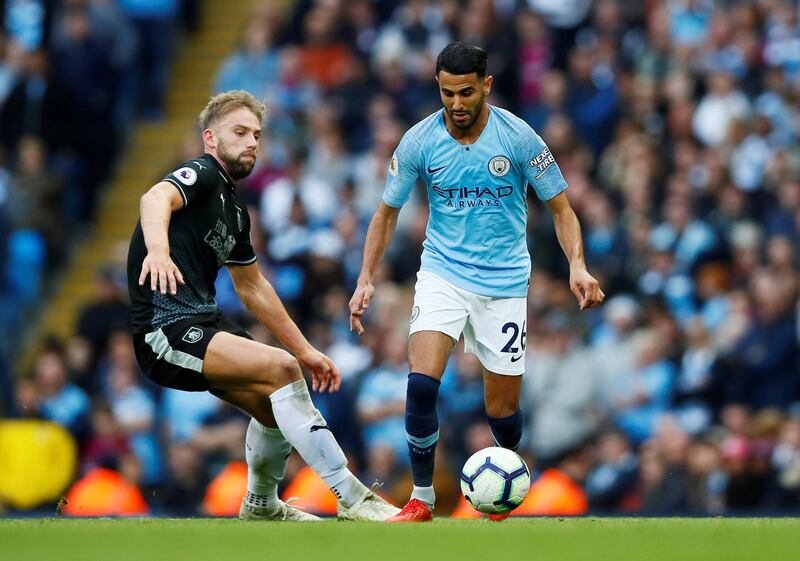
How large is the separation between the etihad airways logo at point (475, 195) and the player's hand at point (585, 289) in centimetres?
68

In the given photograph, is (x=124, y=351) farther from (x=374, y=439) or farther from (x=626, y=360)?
(x=626, y=360)

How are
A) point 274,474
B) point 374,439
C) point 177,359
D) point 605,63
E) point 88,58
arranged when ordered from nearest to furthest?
point 177,359, point 274,474, point 374,439, point 605,63, point 88,58

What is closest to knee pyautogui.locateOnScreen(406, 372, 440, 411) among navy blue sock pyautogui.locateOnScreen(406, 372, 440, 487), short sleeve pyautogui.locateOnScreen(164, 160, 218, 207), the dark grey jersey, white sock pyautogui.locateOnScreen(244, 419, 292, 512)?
navy blue sock pyautogui.locateOnScreen(406, 372, 440, 487)

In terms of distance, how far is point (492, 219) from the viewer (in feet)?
28.8

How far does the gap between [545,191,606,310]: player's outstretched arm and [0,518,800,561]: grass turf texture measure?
1.23 meters

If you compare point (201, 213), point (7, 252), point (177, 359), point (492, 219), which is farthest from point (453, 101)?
point (7, 252)

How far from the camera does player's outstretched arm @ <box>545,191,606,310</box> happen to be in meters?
8.26

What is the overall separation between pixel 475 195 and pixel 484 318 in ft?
2.38

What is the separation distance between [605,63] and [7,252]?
22.6ft

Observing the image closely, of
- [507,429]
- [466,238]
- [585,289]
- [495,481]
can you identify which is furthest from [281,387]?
[585,289]

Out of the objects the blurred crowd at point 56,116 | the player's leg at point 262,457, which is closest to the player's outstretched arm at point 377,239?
the player's leg at point 262,457

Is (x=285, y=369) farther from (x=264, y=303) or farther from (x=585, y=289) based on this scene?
(x=585, y=289)

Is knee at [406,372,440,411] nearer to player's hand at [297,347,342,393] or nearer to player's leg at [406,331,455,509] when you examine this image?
player's leg at [406,331,455,509]

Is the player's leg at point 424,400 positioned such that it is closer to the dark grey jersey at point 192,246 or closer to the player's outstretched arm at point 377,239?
the player's outstretched arm at point 377,239
